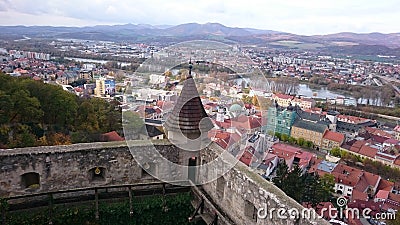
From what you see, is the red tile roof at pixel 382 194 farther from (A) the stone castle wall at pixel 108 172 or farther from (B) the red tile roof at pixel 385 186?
(A) the stone castle wall at pixel 108 172

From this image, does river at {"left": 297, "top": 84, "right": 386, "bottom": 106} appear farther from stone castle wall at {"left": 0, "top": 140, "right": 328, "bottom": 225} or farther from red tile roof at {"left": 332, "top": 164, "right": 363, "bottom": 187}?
stone castle wall at {"left": 0, "top": 140, "right": 328, "bottom": 225}

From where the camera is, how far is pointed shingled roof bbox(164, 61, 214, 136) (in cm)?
890

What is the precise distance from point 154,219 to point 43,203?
2.77 metres

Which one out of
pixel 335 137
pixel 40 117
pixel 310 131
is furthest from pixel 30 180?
pixel 335 137

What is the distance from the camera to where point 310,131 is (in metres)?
51.5

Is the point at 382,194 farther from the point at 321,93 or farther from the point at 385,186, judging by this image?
the point at 321,93

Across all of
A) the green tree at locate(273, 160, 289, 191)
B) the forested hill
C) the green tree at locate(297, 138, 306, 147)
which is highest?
the forested hill

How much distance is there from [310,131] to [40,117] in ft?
133

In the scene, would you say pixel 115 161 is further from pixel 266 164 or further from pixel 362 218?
pixel 266 164

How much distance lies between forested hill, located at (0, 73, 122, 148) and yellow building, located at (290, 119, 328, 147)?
34310mm

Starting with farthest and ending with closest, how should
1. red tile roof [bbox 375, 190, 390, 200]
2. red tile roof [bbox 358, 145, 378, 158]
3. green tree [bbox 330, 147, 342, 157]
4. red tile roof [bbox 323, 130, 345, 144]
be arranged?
1. red tile roof [bbox 323, 130, 345, 144]
2. green tree [bbox 330, 147, 342, 157]
3. red tile roof [bbox 358, 145, 378, 158]
4. red tile roof [bbox 375, 190, 390, 200]

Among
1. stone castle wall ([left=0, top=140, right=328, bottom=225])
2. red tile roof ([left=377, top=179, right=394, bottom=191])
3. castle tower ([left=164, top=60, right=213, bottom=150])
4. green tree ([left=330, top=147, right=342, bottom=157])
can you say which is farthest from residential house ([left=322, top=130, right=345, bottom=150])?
stone castle wall ([left=0, top=140, right=328, bottom=225])

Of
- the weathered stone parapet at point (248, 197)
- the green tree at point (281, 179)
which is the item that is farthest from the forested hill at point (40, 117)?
the weathered stone parapet at point (248, 197)

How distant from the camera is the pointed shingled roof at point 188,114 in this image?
350 inches
